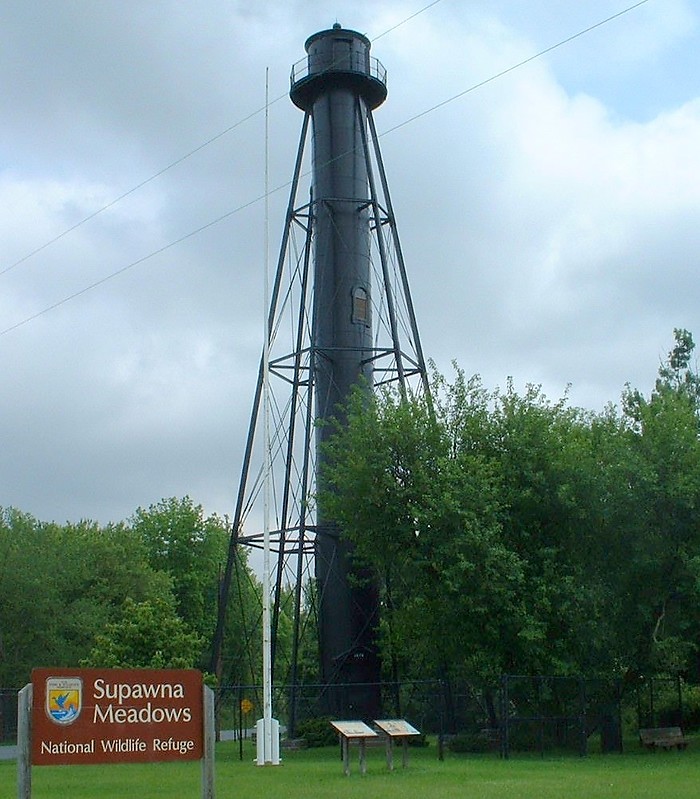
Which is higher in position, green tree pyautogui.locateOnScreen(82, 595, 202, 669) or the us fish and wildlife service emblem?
green tree pyautogui.locateOnScreen(82, 595, 202, 669)

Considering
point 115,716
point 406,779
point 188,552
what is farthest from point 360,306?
point 188,552

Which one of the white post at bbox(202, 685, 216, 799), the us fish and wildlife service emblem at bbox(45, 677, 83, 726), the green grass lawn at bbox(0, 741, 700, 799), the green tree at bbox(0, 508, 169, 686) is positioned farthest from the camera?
the green tree at bbox(0, 508, 169, 686)

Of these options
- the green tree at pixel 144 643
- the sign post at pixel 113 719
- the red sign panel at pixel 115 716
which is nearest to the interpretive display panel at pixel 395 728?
the sign post at pixel 113 719

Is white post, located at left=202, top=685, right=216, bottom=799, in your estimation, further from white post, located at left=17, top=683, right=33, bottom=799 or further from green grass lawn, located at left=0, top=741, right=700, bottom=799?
green grass lawn, located at left=0, top=741, right=700, bottom=799

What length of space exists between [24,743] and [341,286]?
26.3 m

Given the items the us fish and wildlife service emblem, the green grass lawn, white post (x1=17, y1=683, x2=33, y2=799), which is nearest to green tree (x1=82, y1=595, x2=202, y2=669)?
the green grass lawn

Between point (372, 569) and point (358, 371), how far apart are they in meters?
6.48

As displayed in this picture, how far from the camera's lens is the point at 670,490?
28094 millimetres

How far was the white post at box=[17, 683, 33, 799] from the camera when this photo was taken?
12.3m

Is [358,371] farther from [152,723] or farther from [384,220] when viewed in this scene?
[152,723]

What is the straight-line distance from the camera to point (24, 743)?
40.9ft

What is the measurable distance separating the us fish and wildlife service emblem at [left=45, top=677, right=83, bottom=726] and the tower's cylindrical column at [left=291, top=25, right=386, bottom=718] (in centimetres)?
2143

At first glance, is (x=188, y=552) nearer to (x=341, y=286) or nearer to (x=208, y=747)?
(x=341, y=286)

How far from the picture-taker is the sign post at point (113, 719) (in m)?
12.5
